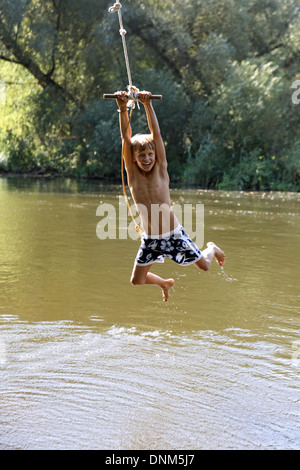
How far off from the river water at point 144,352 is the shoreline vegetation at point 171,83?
54.5ft

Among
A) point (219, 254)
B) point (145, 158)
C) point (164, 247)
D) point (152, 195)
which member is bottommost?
point (219, 254)

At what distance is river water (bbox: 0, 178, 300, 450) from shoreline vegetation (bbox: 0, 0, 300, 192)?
54.5 feet

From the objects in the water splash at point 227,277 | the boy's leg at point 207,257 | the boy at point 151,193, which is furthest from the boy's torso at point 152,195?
the water splash at point 227,277

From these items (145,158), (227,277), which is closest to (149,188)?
(145,158)

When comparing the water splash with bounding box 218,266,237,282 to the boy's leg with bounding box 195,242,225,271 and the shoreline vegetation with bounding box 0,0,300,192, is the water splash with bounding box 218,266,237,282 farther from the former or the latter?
the shoreline vegetation with bounding box 0,0,300,192

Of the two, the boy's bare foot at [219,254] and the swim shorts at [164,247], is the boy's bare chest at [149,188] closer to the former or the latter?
the swim shorts at [164,247]

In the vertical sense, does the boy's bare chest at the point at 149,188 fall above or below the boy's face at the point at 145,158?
below

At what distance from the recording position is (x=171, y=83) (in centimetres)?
2923

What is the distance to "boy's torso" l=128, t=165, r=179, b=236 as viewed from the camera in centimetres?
576

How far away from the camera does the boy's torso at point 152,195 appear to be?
5.76 meters

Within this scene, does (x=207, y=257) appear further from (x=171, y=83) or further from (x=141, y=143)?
(x=171, y=83)

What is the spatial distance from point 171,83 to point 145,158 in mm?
24479

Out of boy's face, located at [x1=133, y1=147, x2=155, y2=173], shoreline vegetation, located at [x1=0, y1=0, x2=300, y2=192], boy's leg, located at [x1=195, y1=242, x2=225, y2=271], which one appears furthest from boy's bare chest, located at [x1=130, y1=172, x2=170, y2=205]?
shoreline vegetation, located at [x1=0, y1=0, x2=300, y2=192]

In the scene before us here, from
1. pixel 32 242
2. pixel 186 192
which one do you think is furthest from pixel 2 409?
pixel 186 192
